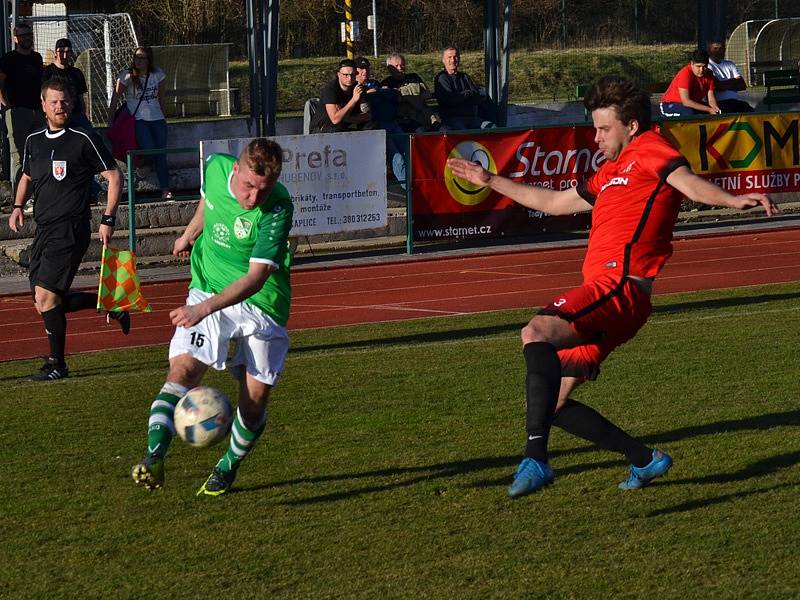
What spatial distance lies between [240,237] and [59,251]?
3.82 m

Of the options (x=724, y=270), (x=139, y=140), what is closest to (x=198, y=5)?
(x=139, y=140)

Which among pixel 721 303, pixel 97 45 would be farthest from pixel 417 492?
pixel 97 45

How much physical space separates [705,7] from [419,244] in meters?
9.67

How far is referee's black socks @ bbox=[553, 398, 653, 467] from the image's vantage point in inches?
250

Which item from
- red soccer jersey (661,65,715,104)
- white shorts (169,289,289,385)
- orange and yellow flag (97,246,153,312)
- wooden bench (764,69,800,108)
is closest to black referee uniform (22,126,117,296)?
orange and yellow flag (97,246,153,312)

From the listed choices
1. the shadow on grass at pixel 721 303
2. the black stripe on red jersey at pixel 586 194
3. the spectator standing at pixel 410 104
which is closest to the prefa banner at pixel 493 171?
the spectator standing at pixel 410 104

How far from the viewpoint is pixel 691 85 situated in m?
20.0

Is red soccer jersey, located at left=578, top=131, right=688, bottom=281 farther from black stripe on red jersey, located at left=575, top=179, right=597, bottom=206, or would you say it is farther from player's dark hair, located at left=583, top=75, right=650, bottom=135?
black stripe on red jersey, located at left=575, top=179, right=597, bottom=206

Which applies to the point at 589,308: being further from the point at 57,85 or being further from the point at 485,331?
the point at 485,331

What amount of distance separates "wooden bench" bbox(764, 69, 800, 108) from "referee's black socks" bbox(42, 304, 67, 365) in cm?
1983

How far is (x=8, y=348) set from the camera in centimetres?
1171

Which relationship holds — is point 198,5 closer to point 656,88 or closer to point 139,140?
point 656,88

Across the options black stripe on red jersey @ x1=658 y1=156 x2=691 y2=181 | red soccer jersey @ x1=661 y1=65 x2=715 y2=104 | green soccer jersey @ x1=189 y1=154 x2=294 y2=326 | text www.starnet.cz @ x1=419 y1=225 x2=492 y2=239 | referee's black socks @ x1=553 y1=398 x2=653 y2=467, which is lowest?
text www.starnet.cz @ x1=419 y1=225 x2=492 y2=239

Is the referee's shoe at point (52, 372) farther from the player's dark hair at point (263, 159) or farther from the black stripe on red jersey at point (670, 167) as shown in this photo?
the black stripe on red jersey at point (670, 167)
